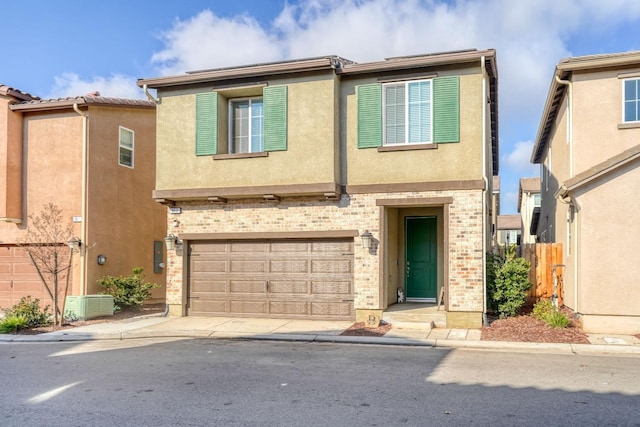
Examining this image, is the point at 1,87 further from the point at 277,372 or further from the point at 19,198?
the point at 277,372

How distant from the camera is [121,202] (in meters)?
17.2

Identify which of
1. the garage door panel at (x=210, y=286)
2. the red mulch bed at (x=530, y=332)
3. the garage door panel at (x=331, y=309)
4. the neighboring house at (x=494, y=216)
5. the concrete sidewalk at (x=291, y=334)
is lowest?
the concrete sidewalk at (x=291, y=334)

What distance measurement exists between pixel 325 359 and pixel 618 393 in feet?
14.7

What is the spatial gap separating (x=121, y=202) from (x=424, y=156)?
9.93 metres

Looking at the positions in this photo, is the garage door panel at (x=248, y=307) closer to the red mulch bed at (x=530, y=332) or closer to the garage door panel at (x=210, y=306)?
the garage door panel at (x=210, y=306)

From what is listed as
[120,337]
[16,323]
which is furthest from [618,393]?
[16,323]

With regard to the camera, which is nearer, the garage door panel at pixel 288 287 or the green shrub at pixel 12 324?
the green shrub at pixel 12 324

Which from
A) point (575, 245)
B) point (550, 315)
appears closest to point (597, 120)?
point (575, 245)

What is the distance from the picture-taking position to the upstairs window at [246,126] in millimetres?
14016

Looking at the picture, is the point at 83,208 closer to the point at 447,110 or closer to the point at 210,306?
the point at 210,306

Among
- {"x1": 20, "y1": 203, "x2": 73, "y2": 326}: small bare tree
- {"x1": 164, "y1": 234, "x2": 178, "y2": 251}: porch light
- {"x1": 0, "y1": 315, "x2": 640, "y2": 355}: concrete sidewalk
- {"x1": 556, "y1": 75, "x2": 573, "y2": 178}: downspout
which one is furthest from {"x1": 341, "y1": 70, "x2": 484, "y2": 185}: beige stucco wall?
{"x1": 20, "y1": 203, "x2": 73, "y2": 326}: small bare tree

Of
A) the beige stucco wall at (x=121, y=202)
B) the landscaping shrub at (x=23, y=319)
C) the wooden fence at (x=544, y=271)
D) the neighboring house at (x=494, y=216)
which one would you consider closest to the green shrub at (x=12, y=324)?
the landscaping shrub at (x=23, y=319)

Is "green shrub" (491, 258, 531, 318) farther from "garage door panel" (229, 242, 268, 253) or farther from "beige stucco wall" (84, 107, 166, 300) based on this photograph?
"beige stucco wall" (84, 107, 166, 300)

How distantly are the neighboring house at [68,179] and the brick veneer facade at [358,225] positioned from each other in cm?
330
